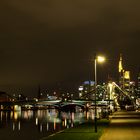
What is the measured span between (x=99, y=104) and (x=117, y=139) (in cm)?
16386

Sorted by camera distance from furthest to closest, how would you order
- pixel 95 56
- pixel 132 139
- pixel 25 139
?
1. pixel 25 139
2. pixel 95 56
3. pixel 132 139

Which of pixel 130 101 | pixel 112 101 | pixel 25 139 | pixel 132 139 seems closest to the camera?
pixel 132 139

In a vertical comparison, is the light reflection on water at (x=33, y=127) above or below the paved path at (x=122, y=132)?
below

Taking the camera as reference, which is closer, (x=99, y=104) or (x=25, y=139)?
(x=25, y=139)

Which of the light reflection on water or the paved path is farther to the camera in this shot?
the light reflection on water

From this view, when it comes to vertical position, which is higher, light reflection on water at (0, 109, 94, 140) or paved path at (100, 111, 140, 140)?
paved path at (100, 111, 140, 140)

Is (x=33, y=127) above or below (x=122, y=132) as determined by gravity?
below

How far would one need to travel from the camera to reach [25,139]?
169 ft

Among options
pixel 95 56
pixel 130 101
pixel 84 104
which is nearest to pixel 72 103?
pixel 84 104

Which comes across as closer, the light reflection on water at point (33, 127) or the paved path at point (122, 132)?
the paved path at point (122, 132)

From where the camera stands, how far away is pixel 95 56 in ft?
127

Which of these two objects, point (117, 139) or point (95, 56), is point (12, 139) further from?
point (117, 139)

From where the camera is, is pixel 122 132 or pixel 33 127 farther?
pixel 33 127

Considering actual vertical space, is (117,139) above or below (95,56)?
below
